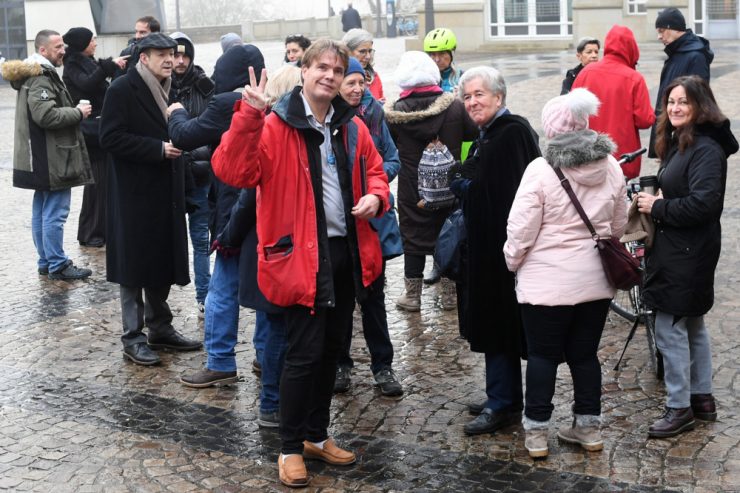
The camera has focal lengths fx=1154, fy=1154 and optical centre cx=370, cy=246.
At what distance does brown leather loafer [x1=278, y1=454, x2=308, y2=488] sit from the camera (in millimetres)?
5180

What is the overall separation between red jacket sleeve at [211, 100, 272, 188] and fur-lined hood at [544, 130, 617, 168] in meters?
1.30

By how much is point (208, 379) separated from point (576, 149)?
2.67 meters

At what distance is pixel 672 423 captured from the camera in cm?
562

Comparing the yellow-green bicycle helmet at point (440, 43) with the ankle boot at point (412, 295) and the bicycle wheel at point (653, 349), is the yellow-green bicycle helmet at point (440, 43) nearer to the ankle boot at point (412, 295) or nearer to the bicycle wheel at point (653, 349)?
the ankle boot at point (412, 295)

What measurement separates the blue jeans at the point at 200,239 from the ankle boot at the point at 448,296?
1.68 metres

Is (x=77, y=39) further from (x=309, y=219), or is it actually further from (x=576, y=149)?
(x=576, y=149)

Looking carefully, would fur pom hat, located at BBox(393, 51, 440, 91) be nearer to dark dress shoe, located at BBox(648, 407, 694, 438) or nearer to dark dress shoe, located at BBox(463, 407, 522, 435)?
dark dress shoe, located at BBox(463, 407, 522, 435)

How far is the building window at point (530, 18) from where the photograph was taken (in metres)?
34.3

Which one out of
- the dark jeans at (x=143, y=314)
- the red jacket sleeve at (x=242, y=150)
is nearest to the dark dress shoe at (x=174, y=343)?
the dark jeans at (x=143, y=314)

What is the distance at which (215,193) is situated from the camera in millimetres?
6715

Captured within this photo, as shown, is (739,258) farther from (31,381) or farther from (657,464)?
(31,381)

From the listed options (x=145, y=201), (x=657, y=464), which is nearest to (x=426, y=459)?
(x=657, y=464)

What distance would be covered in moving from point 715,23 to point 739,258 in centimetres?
2634

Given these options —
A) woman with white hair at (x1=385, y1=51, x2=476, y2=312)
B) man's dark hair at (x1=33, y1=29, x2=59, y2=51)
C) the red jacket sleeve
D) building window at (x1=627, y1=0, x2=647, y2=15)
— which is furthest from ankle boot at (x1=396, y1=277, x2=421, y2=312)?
building window at (x1=627, y1=0, x2=647, y2=15)
